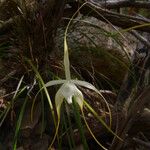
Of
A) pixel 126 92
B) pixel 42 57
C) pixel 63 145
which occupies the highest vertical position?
pixel 42 57

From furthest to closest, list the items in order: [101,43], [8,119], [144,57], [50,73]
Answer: [101,43], [144,57], [8,119], [50,73]

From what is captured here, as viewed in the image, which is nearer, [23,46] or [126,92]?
[23,46]

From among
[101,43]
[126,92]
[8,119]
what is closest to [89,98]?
[126,92]

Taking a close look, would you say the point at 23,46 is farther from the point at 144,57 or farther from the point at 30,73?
the point at 144,57

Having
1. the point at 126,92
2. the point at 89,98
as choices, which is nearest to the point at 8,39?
the point at 89,98

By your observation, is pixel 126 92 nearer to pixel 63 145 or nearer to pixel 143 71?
pixel 143 71

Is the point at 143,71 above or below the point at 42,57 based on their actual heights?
below

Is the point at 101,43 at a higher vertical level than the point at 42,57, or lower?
lower

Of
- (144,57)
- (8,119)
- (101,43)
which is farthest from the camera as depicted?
(101,43)

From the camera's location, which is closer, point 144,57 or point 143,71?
point 143,71
